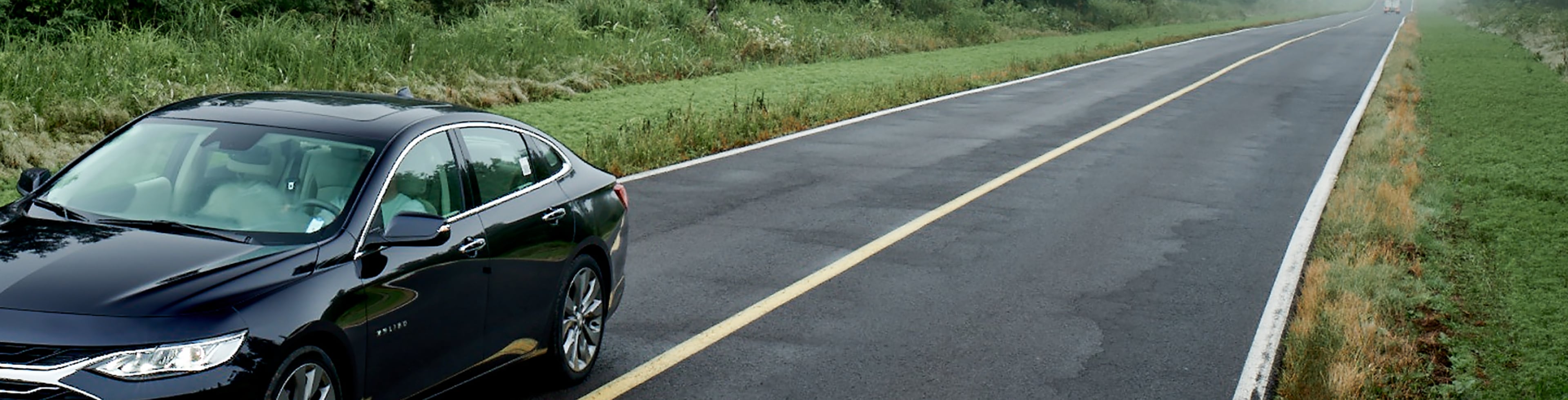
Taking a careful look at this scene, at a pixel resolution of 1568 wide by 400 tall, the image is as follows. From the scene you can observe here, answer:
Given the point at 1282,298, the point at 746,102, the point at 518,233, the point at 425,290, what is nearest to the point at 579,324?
the point at 518,233

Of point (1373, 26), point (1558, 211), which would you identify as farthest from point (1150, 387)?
point (1373, 26)

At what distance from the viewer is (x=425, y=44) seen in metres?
23.2

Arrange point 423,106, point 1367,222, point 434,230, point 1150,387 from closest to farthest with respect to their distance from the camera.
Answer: point 434,230 < point 423,106 < point 1150,387 < point 1367,222

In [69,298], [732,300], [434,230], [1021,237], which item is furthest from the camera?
[1021,237]

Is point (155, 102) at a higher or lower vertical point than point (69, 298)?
lower

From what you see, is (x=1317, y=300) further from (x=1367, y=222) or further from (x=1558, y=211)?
(x=1558, y=211)

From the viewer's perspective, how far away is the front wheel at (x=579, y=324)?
736 centimetres

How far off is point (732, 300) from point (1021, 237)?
358 centimetres

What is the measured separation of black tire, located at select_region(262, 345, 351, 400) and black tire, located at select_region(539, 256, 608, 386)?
66.2 inches

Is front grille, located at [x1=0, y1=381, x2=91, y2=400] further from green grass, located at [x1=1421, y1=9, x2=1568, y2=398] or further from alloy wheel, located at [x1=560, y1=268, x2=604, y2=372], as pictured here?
green grass, located at [x1=1421, y1=9, x2=1568, y2=398]

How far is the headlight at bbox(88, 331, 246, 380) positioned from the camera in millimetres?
4801

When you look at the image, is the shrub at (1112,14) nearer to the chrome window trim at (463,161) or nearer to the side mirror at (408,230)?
the chrome window trim at (463,161)

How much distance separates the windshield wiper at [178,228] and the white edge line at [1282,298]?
16.3ft

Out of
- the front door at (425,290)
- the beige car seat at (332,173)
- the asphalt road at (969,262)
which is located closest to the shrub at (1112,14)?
the asphalt road at (969,262)
